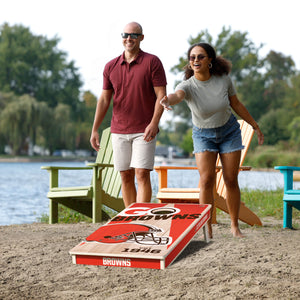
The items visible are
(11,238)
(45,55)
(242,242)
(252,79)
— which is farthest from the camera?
(45,55)

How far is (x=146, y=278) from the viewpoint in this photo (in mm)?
3018

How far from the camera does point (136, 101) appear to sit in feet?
11.4

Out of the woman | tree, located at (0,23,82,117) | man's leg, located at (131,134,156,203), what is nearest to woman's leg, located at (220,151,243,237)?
the woman

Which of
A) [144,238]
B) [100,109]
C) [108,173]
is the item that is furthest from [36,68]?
[144,238]

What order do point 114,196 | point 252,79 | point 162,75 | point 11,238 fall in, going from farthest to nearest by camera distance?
point 252,79 < point 114,196 < point 11,238 < point 162,75

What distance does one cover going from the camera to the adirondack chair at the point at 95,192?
5.32m

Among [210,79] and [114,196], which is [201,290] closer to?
[210,79]

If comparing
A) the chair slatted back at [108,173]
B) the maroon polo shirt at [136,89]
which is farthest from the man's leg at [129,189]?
the chair slatted back at [108,173]

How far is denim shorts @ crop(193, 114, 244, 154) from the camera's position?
3.58 m

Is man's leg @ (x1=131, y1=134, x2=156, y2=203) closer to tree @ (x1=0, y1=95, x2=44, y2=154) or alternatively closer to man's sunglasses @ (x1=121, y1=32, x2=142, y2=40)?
man's sunglasses @ (x1=121, y1=32, x2=142, y2=40)

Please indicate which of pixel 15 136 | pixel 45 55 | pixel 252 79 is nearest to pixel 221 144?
pixel 15 136

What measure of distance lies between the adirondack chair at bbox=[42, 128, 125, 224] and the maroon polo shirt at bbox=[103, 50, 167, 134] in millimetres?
1785

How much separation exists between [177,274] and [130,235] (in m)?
0.62

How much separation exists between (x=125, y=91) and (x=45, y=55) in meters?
40.3
